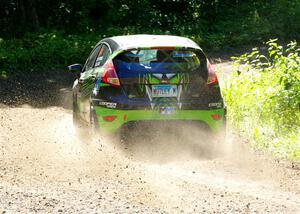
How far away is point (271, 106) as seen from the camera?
10.9m

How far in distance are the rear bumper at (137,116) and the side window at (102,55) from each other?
0.97 metres

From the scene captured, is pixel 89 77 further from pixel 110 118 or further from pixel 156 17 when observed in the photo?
pixel 156 17

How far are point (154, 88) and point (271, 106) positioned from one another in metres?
2.70

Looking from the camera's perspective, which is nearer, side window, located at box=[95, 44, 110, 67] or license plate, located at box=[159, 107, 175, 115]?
license plate, located at box=[159, 107, 175, 115]

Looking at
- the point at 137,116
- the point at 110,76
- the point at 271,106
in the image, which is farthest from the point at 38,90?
the point at 137,116

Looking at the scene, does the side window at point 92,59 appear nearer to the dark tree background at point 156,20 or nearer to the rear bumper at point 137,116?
the rear bumper at point 137,116

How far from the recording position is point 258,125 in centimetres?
1077

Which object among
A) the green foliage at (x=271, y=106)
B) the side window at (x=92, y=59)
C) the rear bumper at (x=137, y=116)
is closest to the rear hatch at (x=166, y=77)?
the rear bumper at (x=137, y=116)

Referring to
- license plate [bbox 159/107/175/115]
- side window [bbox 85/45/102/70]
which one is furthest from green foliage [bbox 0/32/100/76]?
license plate [bbox 159/107/175/115]

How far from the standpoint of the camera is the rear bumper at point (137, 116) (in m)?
8.98

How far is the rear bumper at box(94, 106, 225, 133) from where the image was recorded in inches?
Result: 353

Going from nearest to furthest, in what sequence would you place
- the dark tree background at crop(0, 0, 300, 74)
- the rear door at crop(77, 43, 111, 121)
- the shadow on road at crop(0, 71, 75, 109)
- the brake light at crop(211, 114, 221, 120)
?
the brake light at crop(211, 114, 221, 120)
the rear door at crop(77, 43, 111, 121)
the shadow on road at crop(0, 71, 75, 109)
the dark tree background at crop(0, 0, 300, 74)

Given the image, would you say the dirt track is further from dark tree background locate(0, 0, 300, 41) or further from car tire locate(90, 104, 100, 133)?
dark tree background locate(0, 0, 300, 41)

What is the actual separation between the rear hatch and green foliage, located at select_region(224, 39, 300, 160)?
127cm
